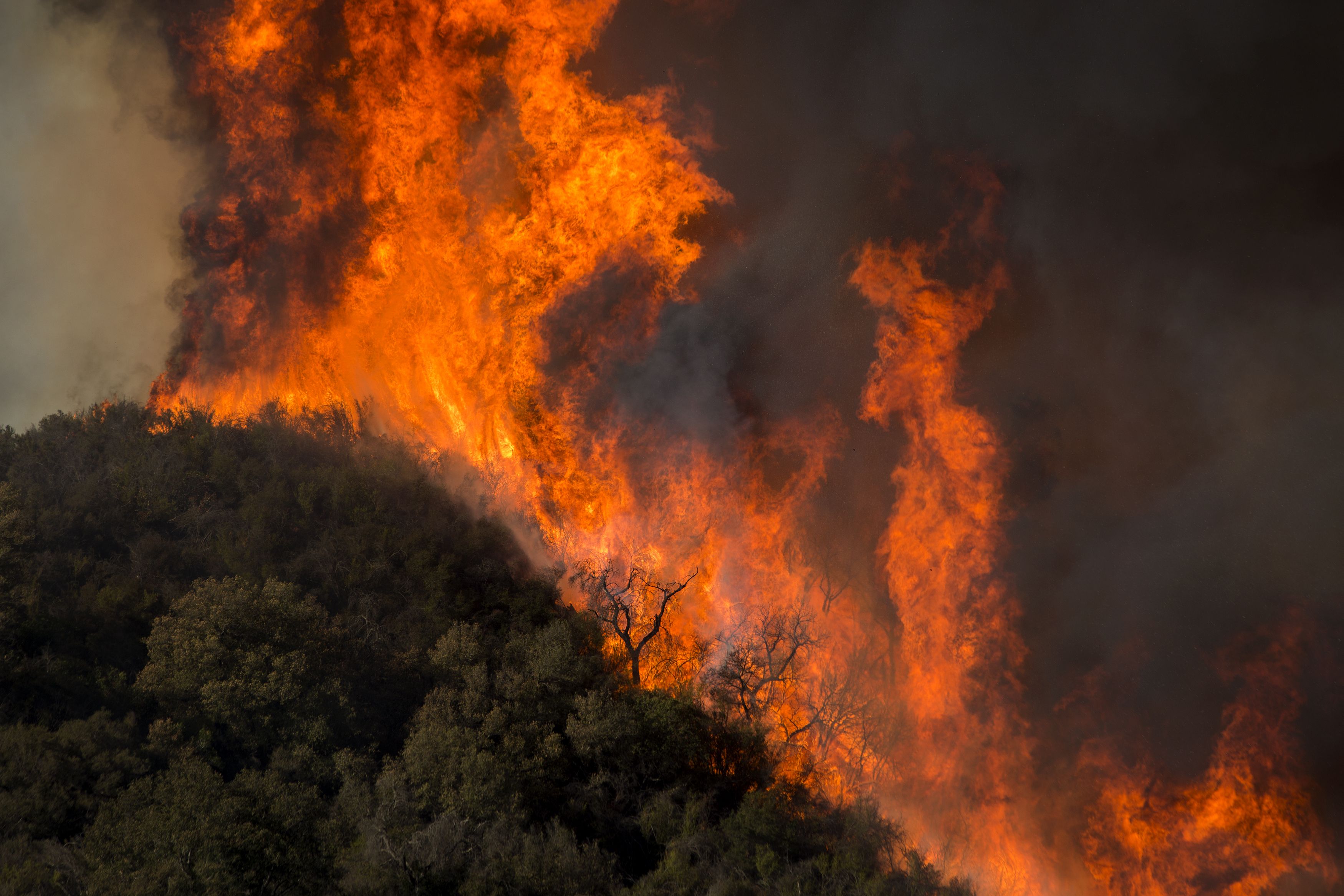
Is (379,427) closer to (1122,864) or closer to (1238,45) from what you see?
(1122,864)

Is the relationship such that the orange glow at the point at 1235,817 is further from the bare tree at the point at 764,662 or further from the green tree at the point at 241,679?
the green tree at the point at 241,679

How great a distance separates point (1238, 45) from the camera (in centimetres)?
2423

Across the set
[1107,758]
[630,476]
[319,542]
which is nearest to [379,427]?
[319,542]

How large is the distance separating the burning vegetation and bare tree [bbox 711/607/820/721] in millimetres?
131

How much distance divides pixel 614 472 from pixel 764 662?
329 inches

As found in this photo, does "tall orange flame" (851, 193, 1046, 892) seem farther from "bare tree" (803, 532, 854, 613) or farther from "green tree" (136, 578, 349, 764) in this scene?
"green tree" (136, 578, 349, 764)

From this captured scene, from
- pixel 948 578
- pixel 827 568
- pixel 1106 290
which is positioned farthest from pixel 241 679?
pixel 1106 290

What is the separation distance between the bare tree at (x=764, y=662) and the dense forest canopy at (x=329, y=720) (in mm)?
797

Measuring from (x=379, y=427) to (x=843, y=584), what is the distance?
1928 cm

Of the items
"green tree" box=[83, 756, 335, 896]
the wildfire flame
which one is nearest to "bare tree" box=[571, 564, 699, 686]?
the wildfire flame

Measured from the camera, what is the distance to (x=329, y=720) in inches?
919

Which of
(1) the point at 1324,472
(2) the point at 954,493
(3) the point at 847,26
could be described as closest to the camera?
(1) the point at 1324,472

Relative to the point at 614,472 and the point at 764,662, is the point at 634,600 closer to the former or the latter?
the point at 614,472

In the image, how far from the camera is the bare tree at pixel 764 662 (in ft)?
86.0
